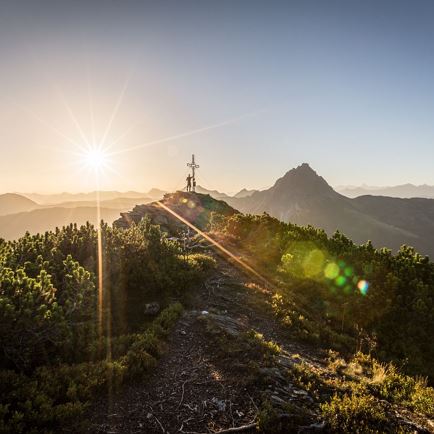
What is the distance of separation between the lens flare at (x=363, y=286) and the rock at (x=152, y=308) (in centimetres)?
1011

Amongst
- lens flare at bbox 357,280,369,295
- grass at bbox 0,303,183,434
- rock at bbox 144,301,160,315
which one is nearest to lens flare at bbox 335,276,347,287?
lens flare at bbox 357,280,369,295

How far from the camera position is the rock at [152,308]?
13070 mm

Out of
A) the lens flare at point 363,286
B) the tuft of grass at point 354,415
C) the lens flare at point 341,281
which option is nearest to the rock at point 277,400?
the tuft of grass at point 354,415

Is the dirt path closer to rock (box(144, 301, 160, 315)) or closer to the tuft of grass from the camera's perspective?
the tuft of grass

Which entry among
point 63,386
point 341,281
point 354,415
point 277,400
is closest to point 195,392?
point 277,400

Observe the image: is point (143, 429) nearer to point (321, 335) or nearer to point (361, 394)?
point (361, 394)

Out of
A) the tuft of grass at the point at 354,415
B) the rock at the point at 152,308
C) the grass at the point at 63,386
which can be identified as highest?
the rock at the point at 152,308

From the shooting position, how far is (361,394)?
28.1 feet

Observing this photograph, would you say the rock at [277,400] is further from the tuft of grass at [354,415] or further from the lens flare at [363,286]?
the lens flare at [363,286]

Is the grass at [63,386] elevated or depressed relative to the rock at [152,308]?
depressed

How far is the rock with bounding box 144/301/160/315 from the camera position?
1307cm

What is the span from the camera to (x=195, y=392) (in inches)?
334

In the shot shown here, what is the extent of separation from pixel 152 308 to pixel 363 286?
10.7m

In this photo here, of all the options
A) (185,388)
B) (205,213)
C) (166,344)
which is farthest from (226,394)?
(205,213)
